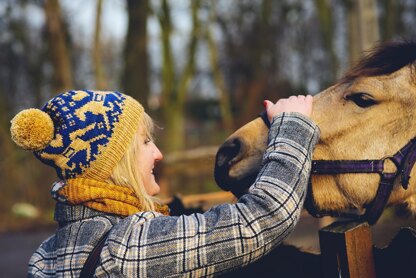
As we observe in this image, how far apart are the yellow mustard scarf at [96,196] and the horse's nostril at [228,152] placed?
1.73 ft

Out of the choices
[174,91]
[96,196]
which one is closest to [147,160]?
[96,196]

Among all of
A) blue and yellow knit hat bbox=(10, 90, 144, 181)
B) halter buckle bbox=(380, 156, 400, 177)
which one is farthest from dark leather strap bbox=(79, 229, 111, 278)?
halter buckle bbox=(380, 156, 400, 177)

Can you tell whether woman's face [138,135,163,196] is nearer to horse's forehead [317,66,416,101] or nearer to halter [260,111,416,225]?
halter [260,111,416,225]

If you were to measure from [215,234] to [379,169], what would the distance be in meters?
0.90

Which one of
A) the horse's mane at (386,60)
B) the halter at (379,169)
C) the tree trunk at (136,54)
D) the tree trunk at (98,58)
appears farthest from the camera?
the tree trunk at (136,54)

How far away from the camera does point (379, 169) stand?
199 centimetres

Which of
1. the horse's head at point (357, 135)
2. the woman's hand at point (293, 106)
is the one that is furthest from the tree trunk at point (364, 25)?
the woman's hand at point (293, 106)

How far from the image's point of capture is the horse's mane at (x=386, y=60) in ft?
6.84

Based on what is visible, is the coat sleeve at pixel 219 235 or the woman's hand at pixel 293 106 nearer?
the coat sleeve at pixel 219 235

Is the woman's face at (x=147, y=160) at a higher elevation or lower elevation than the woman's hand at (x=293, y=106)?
lower

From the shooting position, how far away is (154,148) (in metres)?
1.86

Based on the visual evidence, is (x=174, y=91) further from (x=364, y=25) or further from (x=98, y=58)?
(x=364, y=25)

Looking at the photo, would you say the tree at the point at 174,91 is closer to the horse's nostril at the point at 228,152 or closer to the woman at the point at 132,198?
the horse's nostril at the point at 228,152

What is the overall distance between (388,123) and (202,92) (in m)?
25.6
